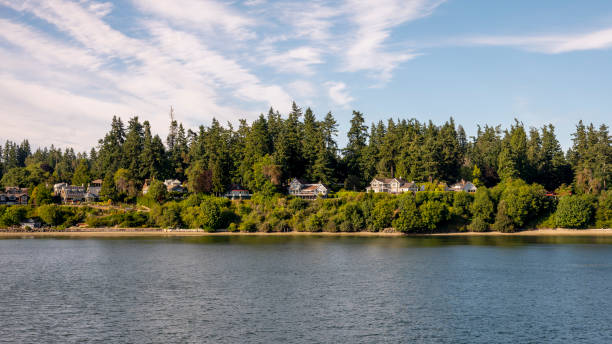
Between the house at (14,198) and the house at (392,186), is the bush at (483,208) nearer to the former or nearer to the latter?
the house at (392,186)

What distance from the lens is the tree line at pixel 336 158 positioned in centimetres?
12675

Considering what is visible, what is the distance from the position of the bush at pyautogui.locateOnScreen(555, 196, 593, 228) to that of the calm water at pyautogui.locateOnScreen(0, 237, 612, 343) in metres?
22.7

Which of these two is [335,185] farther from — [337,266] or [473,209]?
[337,266]

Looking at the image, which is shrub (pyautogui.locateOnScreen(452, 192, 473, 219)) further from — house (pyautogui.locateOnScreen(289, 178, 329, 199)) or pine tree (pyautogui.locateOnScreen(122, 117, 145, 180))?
Result: pine tree (pyautogui.locateOnScreen(122, 117, 145, 180))

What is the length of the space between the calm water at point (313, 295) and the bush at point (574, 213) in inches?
893

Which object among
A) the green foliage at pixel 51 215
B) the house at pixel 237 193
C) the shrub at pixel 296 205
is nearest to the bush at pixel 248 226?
the shrub at pixel 296 205

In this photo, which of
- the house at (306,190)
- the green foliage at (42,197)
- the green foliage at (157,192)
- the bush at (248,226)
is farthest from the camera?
the green foliage at (42,197)

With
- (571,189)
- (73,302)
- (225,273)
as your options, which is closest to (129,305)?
(73,302)

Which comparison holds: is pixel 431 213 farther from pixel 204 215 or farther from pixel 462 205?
pixel 204 215

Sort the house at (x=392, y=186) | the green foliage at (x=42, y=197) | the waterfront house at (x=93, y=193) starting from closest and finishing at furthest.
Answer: the house at (x=392, y=186), the green foliage at (x=42, y=197), the waterfront house at (x=93, y=193)

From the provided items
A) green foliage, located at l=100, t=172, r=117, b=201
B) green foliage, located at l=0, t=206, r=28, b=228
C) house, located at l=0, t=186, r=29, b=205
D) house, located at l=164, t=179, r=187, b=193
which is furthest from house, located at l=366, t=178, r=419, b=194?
house, located at l=0, t=186, r=29, b=205

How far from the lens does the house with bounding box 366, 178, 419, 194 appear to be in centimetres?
12269

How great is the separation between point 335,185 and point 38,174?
10540 centimetres

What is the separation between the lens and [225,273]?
61.3 m
